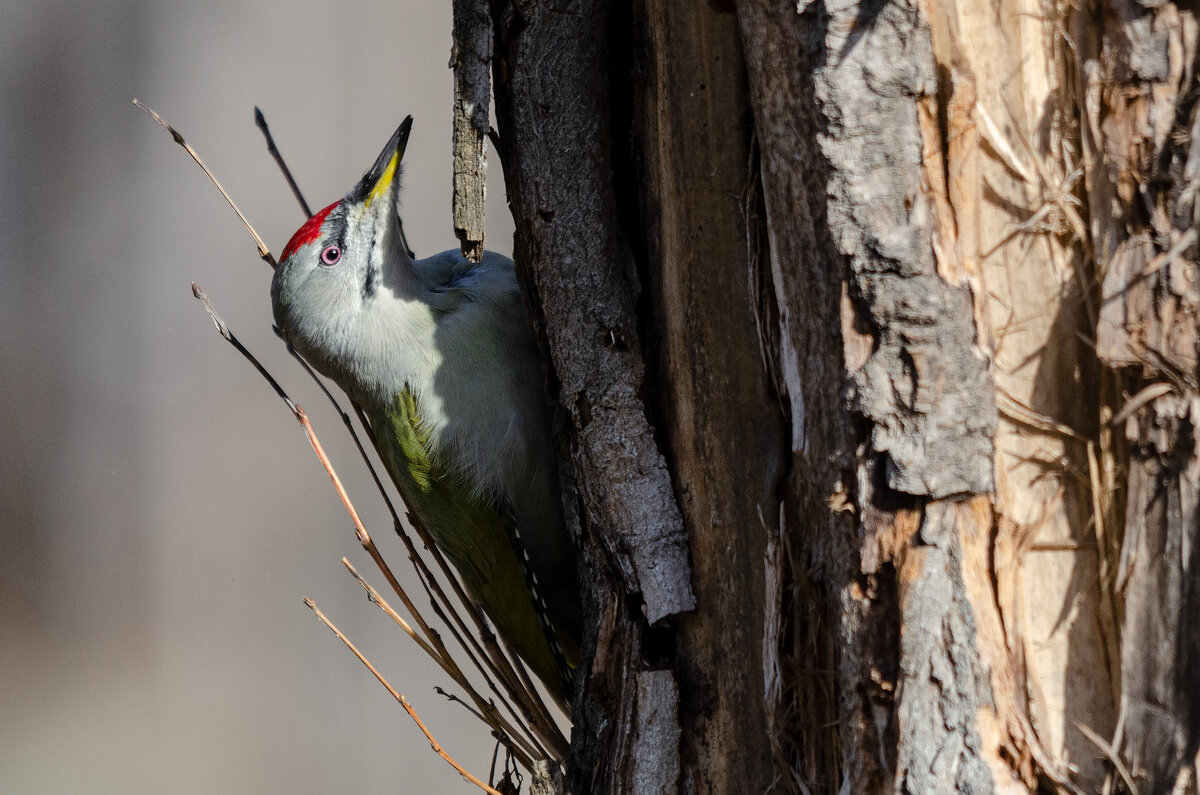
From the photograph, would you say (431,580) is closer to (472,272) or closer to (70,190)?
(472,272)

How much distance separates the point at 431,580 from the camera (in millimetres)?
1839

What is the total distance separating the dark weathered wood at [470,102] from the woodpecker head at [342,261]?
A: 2.28ft

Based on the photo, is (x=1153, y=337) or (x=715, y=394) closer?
(x=1153, y=337)

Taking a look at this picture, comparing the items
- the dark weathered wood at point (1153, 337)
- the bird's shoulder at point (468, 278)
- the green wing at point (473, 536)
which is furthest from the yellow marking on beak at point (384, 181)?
the dark weathered wood at point (1153, 337)

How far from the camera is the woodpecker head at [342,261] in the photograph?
2260 millimetres

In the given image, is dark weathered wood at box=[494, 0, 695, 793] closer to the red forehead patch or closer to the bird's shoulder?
the bird's shoulder

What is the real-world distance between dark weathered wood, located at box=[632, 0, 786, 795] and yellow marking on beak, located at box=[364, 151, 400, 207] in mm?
963

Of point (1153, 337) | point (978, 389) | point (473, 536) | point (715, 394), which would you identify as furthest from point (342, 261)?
point (1153, 337)

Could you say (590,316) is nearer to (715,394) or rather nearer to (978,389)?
(715,394)

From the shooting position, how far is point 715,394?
57.9 inches

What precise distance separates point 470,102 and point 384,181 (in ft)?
2.50

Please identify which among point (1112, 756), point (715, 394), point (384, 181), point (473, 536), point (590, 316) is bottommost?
point (473, 536)

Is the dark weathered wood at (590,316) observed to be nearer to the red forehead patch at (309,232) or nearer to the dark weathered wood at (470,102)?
the dark weathered wood at (470,102)

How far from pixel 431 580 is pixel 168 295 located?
7.38 feet
